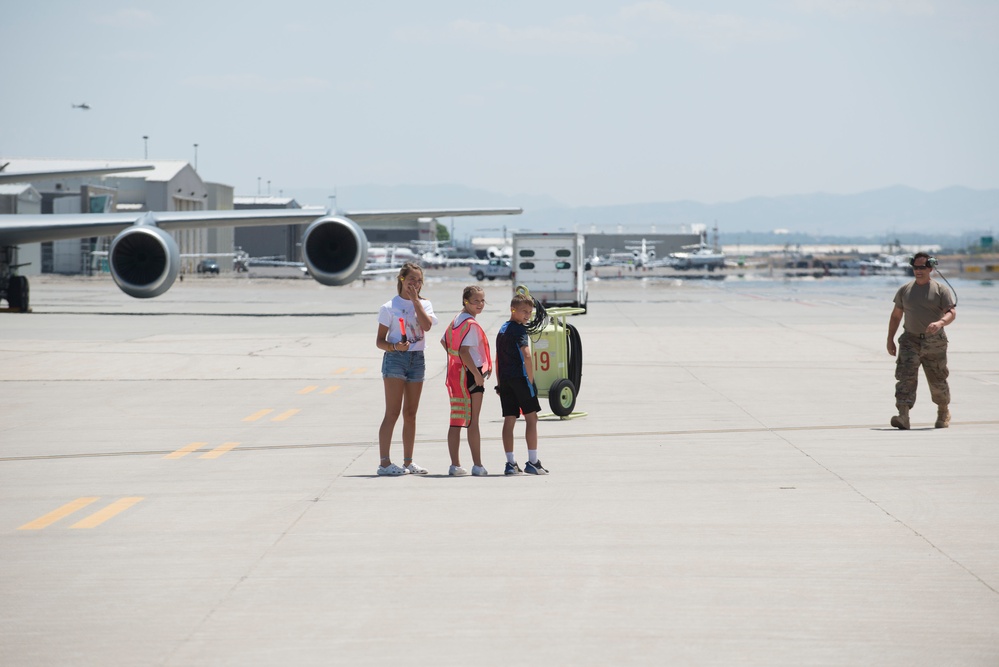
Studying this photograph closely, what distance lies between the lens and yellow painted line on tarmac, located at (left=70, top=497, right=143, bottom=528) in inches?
315

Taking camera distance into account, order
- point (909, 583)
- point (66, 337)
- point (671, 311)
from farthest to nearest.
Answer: point (671, 311)
point (66, 337)
point (909, 583)

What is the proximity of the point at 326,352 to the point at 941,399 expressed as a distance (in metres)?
12.9

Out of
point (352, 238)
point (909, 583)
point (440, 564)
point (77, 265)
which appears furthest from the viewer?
point (77, 265)

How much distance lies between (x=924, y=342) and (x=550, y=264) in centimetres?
2790

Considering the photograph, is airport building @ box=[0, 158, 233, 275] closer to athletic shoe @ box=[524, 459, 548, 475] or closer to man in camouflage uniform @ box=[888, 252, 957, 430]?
man in camouflage uniform @ box=[888, 252, 957, 430]

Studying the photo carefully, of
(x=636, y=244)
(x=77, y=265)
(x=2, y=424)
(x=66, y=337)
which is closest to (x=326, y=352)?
(x=66, y=337)

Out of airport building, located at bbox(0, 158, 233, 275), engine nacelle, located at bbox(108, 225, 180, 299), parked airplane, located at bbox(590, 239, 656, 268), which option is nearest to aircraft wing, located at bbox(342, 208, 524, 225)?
engine nacelle, located at bbox(108, 225, 180, 299)

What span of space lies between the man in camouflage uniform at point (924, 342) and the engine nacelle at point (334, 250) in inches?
864

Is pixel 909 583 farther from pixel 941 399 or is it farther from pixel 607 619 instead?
pixel 941 399

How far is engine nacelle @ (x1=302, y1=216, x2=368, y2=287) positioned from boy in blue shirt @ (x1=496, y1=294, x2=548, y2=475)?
23512mm

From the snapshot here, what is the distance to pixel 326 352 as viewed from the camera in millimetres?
23203

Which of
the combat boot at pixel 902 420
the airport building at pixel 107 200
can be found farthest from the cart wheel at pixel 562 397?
the airport building at pixel 107 200

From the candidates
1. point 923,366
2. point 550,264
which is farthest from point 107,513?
point 550,264

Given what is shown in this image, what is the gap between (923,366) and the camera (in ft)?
41.9
